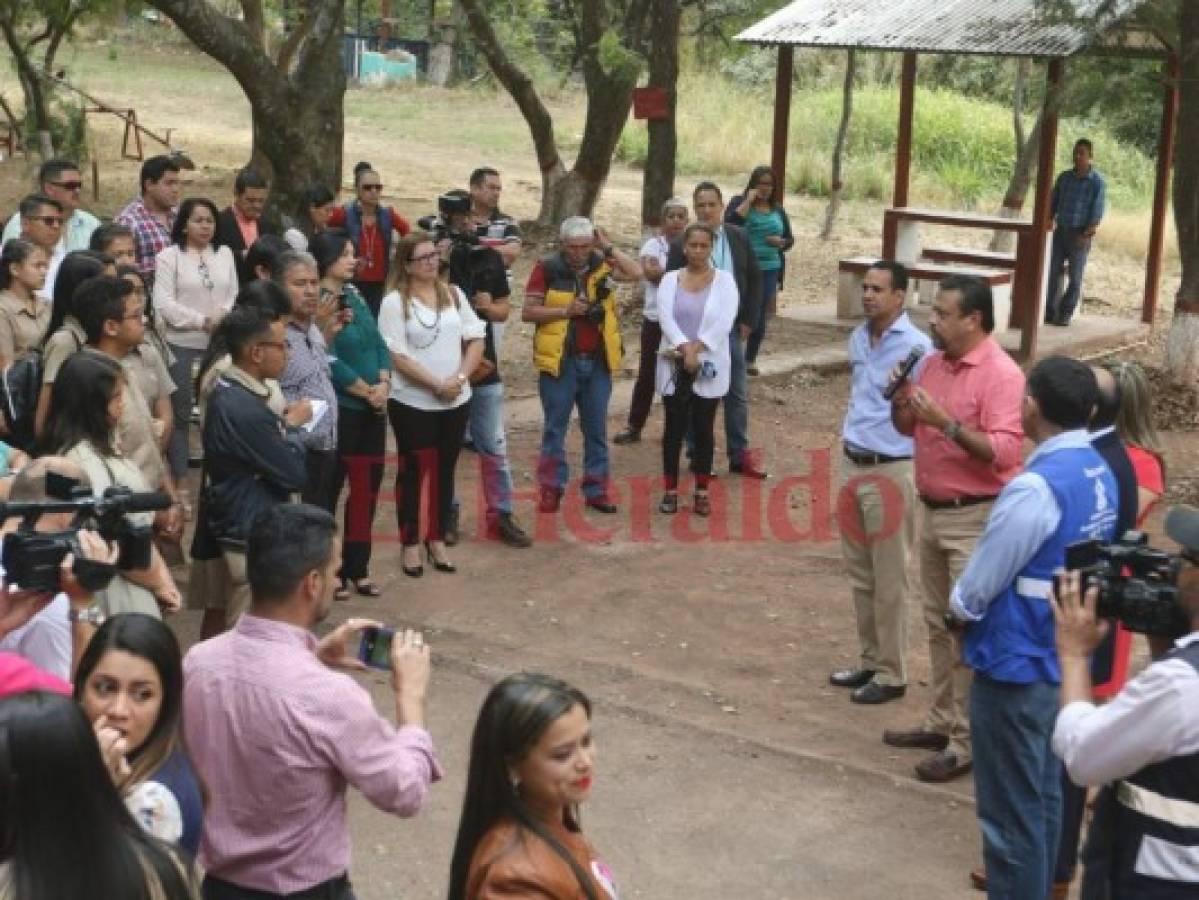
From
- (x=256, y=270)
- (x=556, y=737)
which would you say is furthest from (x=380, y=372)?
(x=556, y=737)

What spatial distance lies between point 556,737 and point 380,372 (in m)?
5.26

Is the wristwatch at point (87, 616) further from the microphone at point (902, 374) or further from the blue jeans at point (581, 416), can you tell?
the blue jeans at point (581, 416)

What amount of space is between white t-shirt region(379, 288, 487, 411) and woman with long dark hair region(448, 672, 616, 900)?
5393mm

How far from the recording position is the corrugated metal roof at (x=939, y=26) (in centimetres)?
1462

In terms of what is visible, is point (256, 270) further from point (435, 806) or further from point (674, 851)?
point (674, 851)

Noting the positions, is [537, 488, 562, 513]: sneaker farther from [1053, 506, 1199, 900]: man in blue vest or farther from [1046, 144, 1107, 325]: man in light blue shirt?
[1046, 144, 1107, 325]: man in light blue shirt

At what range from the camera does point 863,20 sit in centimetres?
1608

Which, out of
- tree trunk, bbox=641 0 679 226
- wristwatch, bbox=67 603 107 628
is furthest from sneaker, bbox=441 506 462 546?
tree trunk, bbox=641 0 679 226

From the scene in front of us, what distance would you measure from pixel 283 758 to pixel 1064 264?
14.3 m

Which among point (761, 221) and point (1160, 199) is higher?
point (1160, 199)

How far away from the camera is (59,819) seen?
2818 mm

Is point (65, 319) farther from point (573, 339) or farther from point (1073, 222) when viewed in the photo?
point (1073, 222)

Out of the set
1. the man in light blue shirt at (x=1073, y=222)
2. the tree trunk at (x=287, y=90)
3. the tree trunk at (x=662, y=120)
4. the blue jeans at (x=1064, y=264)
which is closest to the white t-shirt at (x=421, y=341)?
the tree trunk at (x=287, y=90)

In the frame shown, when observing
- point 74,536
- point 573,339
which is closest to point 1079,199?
point 573,339
